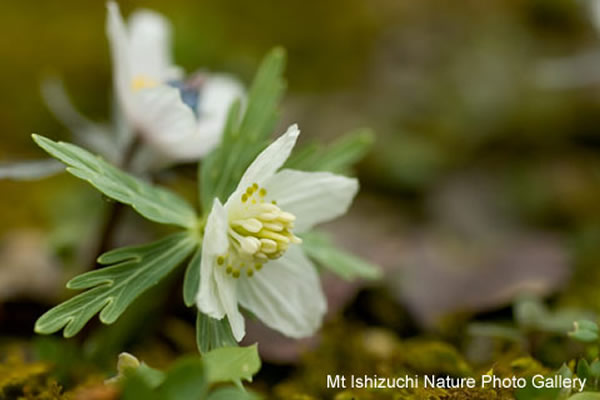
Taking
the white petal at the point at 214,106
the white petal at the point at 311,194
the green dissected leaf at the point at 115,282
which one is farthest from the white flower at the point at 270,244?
the white petal at the point at 214,106

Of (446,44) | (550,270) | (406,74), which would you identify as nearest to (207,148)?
(550,270)

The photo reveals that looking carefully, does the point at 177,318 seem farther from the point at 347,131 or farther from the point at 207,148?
the point at 347,131

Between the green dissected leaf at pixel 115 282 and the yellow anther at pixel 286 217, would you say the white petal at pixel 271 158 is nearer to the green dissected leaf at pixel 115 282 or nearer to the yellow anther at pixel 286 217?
the yellow anther at pixel 286 217

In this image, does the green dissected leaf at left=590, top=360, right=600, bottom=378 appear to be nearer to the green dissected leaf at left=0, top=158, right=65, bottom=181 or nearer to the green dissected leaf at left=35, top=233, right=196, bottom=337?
the green dissected leaf at left=35, top=233, right=196, bottom=337

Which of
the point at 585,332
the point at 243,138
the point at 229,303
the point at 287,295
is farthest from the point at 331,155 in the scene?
the point at 585,332

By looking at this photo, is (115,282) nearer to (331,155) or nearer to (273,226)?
(273,226)

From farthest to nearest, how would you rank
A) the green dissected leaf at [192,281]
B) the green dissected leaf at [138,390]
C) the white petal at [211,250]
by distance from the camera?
the green dissected leaf at [192,281]
the white petal at [211,250]
the green dissected leaf at [138,390]

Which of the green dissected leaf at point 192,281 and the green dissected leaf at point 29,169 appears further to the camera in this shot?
the green dissected leaf at point 29,169
